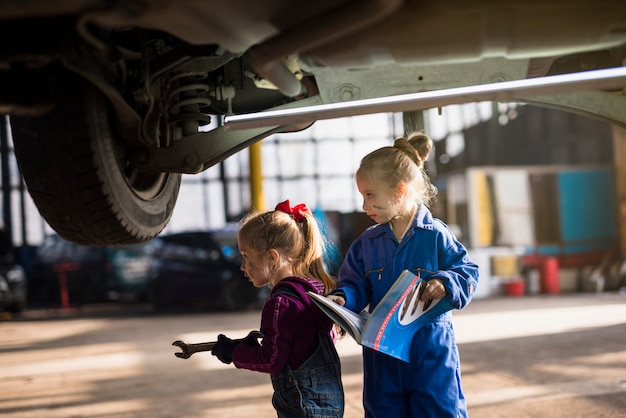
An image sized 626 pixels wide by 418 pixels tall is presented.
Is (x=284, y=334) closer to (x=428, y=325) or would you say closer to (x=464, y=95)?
(x=428, y=325)

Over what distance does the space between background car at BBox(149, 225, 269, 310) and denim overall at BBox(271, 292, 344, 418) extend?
8.50 meters

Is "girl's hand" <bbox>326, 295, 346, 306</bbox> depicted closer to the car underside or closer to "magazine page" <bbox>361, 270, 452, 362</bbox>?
"magazine page" <bbox>361, 270, 452, 362</bbox>

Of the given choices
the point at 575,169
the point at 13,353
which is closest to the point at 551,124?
the point at 575,169

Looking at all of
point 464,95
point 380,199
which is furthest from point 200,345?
point 464,95

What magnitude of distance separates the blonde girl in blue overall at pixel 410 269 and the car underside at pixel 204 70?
9.2 inches

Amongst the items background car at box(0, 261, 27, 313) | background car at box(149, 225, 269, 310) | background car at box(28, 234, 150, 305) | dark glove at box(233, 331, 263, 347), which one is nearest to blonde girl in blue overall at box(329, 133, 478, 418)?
dark glove at box(233, 331, 263, 347)

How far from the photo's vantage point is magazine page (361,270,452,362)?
1.71 meters

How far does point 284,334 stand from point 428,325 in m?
0.37

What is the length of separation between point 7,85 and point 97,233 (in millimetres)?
802

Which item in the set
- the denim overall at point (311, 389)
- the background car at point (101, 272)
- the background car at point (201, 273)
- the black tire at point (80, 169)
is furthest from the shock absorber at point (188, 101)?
the background car at point (101, 272)

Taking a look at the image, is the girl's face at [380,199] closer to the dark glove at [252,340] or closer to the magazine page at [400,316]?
the magazine page at [400,316]

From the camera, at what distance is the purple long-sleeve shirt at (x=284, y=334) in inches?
69.2

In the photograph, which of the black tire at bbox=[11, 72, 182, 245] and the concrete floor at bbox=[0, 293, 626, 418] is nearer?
the black tire at bbox=[11, 72, 182, 245]

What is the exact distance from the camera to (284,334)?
5.78 ft
